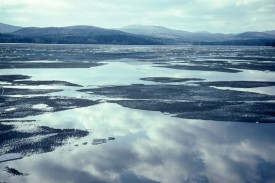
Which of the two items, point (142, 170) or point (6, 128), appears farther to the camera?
point (6, 128)

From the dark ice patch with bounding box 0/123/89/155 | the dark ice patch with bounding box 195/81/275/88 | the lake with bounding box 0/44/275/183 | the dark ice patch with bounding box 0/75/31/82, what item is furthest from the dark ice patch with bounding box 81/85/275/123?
the dark ice patch with bounding box 0/75/31/82

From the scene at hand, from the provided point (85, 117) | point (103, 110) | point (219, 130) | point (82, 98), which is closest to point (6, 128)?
point (85, 117)

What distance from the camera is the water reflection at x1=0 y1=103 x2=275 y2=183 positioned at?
13250 millimetres

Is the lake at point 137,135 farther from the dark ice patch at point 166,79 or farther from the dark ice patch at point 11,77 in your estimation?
the dark ice patch at point 11,77

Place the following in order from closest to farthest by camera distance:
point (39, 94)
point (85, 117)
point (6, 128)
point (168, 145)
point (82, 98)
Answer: point (168, 145), point (6, 128), point (85, 117), point (82, 98), point (39, 94)

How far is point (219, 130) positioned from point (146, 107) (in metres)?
7.47

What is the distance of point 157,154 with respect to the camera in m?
15.8

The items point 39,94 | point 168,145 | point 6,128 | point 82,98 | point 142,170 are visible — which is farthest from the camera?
point 39,94

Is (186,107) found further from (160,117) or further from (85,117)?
(85,117)

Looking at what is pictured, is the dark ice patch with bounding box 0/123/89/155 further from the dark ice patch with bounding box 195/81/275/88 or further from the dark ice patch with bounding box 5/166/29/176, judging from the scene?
the dark ice patch with bounding box 195/81/275/88

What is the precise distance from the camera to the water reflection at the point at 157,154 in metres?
13.2

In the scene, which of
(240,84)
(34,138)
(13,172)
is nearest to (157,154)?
(13,172)

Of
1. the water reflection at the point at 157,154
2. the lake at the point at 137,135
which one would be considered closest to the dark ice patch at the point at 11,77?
the lake at the point at 137,135

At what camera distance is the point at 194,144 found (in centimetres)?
1730
